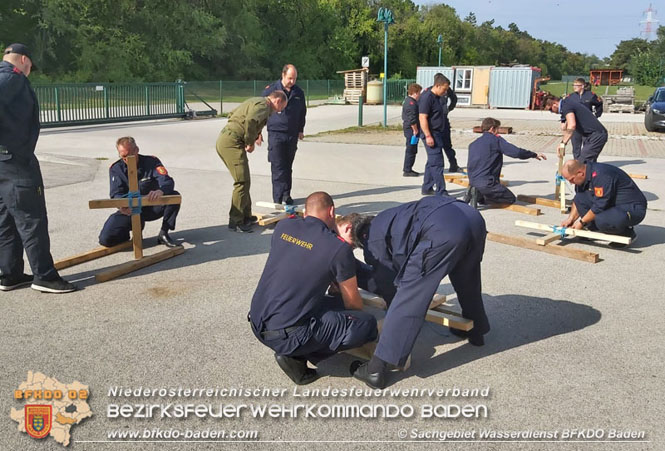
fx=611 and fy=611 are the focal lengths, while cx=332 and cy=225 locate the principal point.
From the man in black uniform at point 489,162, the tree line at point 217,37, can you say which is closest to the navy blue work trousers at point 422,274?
the man in black uniform at point 489,162

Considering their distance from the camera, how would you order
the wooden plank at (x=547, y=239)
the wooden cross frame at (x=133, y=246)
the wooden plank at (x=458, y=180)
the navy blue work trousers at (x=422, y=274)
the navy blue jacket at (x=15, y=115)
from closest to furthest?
the navy blue work trousers at (x=422, y=274)
the navy blue jacket at (x=15, y=115)
the wooden cross frame at (x=133, y=246)
the wooden plank at (x=547, y=239)
the wooden plank at (x=458, y=180)

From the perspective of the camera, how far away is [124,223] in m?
6.95

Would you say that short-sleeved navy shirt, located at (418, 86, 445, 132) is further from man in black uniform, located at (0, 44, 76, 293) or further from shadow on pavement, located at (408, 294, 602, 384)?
man in black uniform, located at (0, 44, 76, 293)

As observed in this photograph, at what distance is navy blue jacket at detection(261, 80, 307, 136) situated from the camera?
29.1 feet

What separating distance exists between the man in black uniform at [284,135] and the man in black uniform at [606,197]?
389 centimetres

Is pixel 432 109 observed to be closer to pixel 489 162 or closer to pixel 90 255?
pixel 489 162

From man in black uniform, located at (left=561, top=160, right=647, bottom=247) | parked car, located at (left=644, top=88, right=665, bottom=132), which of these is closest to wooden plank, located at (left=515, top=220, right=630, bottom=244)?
man in black uniform, located at (left=561, top=160, right=647, bottom=247)

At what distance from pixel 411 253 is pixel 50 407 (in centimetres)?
247

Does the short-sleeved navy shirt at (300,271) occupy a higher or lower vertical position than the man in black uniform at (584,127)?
lower

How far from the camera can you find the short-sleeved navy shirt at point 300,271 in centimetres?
383

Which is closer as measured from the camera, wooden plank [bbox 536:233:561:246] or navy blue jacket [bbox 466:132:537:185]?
wooden plank [bbox 536:233:561:246]

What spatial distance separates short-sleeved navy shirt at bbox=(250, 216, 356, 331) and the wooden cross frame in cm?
285

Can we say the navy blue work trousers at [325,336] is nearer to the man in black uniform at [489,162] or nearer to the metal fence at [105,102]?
the man in black uniform at [489,162]

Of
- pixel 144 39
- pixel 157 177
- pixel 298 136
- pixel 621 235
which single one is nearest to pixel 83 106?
pixel 298 136
